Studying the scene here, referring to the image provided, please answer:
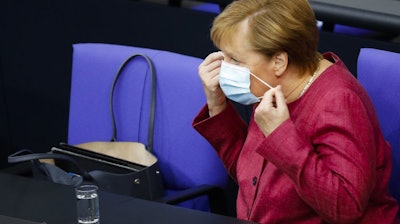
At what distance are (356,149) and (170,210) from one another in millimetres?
488

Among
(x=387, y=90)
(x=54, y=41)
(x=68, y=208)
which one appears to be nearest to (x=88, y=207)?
(x=68, y=208)

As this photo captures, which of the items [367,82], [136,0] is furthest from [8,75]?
[367,82]

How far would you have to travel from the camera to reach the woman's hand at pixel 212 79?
2477mm

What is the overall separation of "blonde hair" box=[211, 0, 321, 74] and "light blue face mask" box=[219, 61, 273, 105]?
8 centimetres

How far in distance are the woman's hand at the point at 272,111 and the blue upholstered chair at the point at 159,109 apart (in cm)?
58

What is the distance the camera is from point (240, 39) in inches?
87.4

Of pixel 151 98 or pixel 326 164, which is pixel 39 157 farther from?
pixel 326 164

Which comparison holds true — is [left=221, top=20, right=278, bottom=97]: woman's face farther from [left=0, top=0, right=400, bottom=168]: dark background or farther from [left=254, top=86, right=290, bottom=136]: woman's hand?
[left=0, top=0, right=400, bottom=168]: dark background

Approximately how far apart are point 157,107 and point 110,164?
0.79ft

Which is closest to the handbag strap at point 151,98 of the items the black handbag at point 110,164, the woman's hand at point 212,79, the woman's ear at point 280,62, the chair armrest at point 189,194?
the black handbag at point 110,164

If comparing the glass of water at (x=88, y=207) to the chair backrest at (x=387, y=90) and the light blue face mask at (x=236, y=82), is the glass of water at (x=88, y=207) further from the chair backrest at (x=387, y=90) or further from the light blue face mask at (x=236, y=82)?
the chair backrest at (x=387, y=90)

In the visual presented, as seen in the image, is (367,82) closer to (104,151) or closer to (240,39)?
(240,39)

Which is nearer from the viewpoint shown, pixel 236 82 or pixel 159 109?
pixel 236 82

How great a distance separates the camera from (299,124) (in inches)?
87.1
